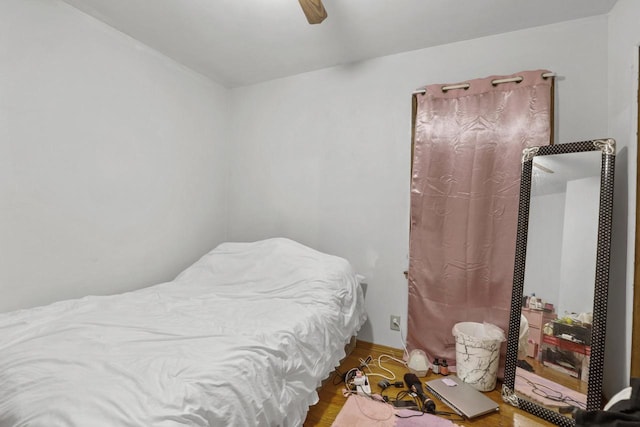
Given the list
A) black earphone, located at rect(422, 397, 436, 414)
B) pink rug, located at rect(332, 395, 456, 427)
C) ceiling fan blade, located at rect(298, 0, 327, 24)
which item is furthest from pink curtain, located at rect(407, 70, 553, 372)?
ceiling fan blade, located at rect(298, 0, 327, 24)

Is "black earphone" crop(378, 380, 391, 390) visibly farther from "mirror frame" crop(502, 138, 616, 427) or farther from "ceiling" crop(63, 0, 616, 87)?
"ceiling" crop(63, 0, 616, 87)

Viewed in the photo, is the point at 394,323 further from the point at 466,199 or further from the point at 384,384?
the point at 466,199

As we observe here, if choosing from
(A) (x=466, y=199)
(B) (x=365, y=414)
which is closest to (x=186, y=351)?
(B) (x=365, y=414)

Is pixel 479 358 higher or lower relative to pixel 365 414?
higher

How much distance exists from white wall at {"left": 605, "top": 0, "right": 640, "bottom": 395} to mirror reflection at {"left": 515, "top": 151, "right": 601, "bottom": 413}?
0.16m

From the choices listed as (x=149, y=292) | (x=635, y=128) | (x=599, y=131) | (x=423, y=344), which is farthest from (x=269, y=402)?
(x=599, y=131)

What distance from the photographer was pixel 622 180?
1.72m

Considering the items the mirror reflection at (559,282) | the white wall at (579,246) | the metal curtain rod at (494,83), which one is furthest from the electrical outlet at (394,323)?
the metal curtain rod at (494,83)

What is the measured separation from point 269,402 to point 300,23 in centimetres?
229

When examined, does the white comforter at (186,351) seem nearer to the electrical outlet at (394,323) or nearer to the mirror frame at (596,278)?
the electrical outlet at (394,323)

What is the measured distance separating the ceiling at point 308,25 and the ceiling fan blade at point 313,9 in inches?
13.4

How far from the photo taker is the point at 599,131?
1930mm

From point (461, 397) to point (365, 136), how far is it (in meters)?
2.02

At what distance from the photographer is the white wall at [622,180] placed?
60.9 inches
